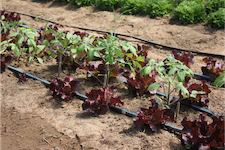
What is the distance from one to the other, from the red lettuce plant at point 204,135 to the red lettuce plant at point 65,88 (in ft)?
5.77

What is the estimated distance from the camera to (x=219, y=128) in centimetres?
257

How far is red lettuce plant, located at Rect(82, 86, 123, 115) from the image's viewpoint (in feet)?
10.8

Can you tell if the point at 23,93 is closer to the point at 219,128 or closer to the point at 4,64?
the point at 4,64

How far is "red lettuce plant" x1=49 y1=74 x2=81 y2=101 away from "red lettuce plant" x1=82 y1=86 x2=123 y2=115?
381 millimetres

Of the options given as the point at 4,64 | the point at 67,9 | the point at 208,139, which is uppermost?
the point at 67,9

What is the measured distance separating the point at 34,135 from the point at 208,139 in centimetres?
214

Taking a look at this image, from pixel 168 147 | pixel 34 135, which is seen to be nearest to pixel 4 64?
pixel 34 135

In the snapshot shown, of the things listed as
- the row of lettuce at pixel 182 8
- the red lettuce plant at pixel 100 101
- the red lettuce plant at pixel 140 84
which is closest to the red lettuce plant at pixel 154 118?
the red lettuce plant at pixel 100 101

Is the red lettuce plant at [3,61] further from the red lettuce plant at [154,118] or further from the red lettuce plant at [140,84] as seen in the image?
the red lettuce plant at [154,118]

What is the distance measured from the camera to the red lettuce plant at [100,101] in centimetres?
329

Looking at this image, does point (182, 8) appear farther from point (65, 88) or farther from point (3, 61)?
point (3, 61)

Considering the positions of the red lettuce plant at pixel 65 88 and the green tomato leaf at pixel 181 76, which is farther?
the red lettuce plant at pixel 65 88

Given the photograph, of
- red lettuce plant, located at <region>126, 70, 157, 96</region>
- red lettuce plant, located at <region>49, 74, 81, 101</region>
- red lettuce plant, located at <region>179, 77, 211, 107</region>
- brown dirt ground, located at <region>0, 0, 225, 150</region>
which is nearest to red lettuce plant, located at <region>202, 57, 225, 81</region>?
brown dirt ground, located at <region>0, 0, 225, 150</region>

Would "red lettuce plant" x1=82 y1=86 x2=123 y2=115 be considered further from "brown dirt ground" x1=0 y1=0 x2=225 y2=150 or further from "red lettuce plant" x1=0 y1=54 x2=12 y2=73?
"red lettuce plant" x1=0 y1=54 x2=12 y2=73
